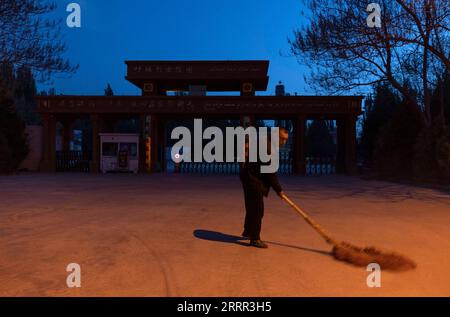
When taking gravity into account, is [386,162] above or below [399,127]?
below

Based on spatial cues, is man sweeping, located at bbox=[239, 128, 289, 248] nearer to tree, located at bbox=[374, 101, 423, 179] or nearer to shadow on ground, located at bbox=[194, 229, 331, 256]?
shadow on ground, located at bbox=[194, 229, 331, 256]

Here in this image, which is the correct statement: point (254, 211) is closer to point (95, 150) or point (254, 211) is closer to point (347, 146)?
point (347, 146)

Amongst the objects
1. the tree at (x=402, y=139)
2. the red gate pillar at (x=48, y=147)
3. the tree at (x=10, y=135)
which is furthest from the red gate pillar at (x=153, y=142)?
the tree at (x=402, y=139)

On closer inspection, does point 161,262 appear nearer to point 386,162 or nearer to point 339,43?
point 339,43

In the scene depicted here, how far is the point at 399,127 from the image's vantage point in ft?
Result: 69.1

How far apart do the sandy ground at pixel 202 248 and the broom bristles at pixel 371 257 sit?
0.15m

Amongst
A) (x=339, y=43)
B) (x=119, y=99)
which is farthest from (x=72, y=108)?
(x=339, y=43)

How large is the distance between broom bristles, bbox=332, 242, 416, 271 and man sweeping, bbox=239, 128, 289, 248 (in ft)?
3.92

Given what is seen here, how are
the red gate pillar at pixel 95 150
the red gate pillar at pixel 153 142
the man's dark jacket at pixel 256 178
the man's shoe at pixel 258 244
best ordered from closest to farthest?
1. the man's shoe at pixel 258 244
2. the man's dark jacket at pixel 256 178
3. the red gate pillar at pixel 95 150
4. the red gate pillar at pixel 153 142

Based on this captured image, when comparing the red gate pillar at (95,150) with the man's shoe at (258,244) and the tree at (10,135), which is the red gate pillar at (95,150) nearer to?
the tree at (10,135)

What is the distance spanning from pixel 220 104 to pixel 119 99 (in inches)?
284

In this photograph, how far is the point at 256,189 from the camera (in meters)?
6.03

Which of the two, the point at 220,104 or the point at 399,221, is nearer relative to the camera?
the point at 399,221

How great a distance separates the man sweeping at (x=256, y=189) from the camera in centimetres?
596
